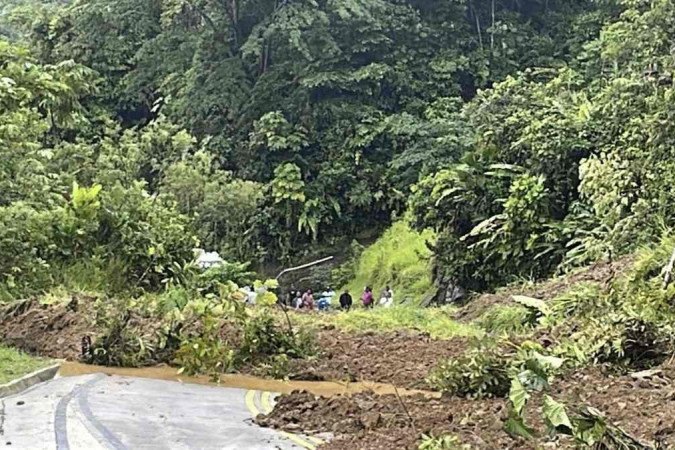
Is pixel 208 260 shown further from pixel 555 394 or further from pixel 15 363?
pixel 555 394

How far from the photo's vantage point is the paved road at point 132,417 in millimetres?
8367

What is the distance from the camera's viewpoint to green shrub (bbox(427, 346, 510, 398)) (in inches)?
399

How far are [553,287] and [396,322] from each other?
3.04 meters

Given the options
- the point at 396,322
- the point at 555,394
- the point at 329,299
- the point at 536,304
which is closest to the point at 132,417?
the point at 555,394

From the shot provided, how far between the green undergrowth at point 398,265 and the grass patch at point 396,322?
27.0 ft

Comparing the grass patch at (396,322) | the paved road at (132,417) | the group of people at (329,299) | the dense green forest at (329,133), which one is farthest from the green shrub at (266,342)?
the group of people at (329,299)

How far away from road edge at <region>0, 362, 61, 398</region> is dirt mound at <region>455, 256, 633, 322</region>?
865 cm

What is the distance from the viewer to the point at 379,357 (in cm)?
1424

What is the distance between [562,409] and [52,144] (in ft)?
96.4

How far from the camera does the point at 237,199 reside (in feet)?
105

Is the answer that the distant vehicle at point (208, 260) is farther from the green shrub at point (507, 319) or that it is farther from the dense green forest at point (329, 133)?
the green shrub at point (507, 319)

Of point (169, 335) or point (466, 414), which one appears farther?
point (169, 335)

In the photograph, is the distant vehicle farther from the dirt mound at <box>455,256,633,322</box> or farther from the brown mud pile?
the brown mud pile

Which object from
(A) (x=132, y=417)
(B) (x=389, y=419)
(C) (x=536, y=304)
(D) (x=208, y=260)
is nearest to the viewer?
(B) (x=389, y=419)
